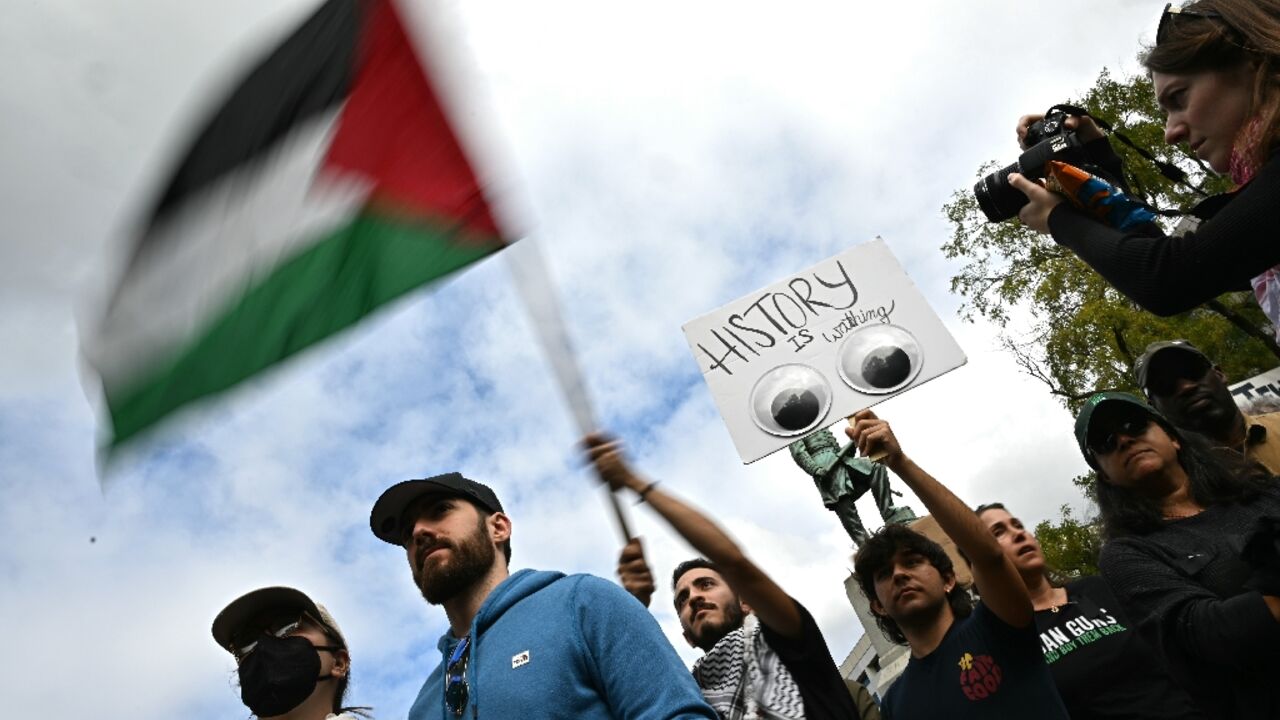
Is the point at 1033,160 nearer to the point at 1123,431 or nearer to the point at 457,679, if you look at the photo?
the point at 1123,431

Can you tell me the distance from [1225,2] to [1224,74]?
0.14 m

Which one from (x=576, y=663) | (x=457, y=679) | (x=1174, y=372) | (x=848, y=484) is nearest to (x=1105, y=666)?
(x=1174, y=372)

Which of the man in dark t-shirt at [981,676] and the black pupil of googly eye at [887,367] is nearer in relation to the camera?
the man in dark t-shirt at [981,676]

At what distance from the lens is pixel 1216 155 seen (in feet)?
6.14

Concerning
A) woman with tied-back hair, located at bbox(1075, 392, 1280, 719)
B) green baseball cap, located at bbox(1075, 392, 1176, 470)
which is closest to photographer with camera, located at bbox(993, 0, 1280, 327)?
woman with tied-back hair, located at bbox(1075, 392, 1280, 719)

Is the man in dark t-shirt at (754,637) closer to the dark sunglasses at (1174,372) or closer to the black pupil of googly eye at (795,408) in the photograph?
the black pupil of googly eye at (795,408)

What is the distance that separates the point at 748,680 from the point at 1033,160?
1534 millimetres

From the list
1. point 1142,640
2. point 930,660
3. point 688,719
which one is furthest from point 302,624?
point 1142,640

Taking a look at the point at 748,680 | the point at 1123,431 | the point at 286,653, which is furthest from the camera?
the point at 286,653

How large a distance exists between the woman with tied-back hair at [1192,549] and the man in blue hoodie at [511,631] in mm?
1154

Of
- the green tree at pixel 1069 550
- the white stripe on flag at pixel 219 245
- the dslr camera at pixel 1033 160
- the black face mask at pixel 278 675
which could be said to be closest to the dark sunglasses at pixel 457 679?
the black face mask at pixel 278 675

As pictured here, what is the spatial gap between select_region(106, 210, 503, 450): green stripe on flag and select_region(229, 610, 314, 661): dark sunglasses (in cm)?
92

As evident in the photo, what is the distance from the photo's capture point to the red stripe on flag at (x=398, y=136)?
254cm

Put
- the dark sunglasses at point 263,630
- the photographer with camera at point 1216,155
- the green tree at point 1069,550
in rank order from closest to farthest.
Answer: the photographer with camera at point 1216,155 < the dark sunglasses at point 263,630 < the green tree at point 1069,550
